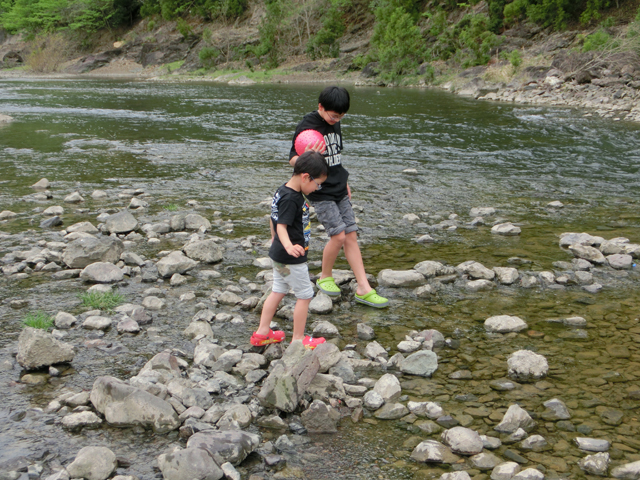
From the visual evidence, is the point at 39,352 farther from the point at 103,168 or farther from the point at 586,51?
the point at 586,51

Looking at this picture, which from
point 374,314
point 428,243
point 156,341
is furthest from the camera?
point 428,243

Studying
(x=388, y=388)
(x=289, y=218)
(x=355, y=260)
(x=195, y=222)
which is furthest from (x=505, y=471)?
(x=195, y=222)

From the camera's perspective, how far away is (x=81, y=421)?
3277 millimetres

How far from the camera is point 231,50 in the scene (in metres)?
62.8

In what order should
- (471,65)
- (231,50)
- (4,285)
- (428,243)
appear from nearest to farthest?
(4,285) → (428,243) → (471,65) → (231,50)

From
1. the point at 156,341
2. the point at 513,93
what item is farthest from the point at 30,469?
the point at 513,93

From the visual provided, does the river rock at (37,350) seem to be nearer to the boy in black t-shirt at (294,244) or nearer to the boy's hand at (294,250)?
the boy in black t-shirt at (294,244)

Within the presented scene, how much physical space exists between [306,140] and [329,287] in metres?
1.48

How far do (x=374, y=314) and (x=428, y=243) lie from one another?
2.23 metres

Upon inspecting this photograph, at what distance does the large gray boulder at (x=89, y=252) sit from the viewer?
597 centimetres

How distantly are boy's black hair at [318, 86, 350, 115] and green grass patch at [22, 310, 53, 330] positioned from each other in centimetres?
309

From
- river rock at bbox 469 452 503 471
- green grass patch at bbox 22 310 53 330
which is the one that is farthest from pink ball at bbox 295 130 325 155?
river rock at bbox 469 452 503 471

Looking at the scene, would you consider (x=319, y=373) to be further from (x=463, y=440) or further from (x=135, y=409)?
(x=135, y=409)

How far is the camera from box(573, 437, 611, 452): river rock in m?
3.14
